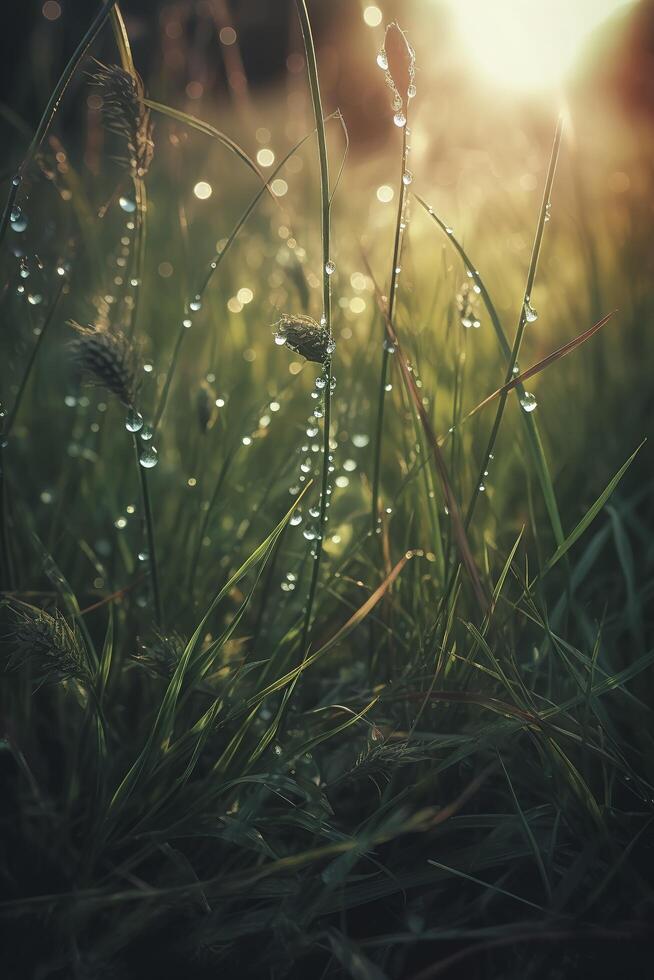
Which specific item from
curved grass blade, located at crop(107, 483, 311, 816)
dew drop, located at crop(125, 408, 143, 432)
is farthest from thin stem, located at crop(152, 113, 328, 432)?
curved grass blade, located at crop(107, 483, 311, 816)

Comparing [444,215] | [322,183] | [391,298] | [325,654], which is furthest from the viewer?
[444,215]

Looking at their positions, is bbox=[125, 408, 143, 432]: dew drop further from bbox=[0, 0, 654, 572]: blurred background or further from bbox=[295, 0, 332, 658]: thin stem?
bbox=[0, 0, 654, 572]: blurred background

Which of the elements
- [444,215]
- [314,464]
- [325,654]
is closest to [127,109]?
[314,464]

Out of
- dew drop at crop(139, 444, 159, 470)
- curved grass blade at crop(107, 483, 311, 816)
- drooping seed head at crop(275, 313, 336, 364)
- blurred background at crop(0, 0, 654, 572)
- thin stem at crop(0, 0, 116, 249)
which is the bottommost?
curved grass blade at crop(107, 483, 311, 816)

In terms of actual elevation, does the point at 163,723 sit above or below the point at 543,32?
below

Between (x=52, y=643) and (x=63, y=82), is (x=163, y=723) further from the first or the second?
(x=63, y=82)

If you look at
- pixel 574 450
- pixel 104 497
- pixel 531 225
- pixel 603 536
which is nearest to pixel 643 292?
pixel 531 225
